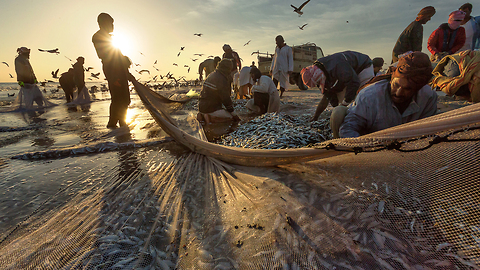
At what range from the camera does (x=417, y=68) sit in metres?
2.11

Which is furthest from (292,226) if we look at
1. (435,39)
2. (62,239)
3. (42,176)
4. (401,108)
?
(435,39)

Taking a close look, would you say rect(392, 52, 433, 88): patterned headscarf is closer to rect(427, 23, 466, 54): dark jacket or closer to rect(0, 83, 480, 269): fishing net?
rect(0, 83, 480, 269): fishing net

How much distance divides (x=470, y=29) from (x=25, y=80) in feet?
56.9

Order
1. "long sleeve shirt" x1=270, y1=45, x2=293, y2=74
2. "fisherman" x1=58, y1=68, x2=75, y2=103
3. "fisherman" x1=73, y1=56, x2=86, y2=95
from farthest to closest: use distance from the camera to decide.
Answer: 1. "fisherman" x1=58, y1=68, x2=75, y2=103
2. "fisherman" x1=73, y1=56, x2=86, y2=95
3. "long sleeve shirt" x1=270, y1=45, x2=293, y2=74

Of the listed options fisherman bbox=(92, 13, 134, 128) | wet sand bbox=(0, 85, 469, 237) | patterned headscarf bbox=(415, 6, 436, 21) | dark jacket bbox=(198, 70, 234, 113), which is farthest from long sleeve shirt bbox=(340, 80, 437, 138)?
patterned headscarf bbox=(415, 6, 436, 21)

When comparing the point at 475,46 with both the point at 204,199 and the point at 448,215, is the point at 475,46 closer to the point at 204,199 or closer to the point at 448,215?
the point at 448,215

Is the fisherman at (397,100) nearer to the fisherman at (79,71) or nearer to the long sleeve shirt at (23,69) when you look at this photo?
the long sleeve shirt at (23,69)

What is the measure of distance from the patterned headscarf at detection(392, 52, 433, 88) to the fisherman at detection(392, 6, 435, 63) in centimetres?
490

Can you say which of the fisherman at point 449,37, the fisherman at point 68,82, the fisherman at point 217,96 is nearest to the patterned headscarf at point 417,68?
the fisherman at point 217,96

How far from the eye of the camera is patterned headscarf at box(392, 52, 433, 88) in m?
2.09

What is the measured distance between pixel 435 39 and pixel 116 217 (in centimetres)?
923

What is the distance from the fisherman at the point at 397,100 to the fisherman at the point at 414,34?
457 cm

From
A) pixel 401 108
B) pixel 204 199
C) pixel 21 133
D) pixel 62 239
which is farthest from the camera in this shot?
pixel 21 133

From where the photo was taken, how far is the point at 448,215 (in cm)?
127
